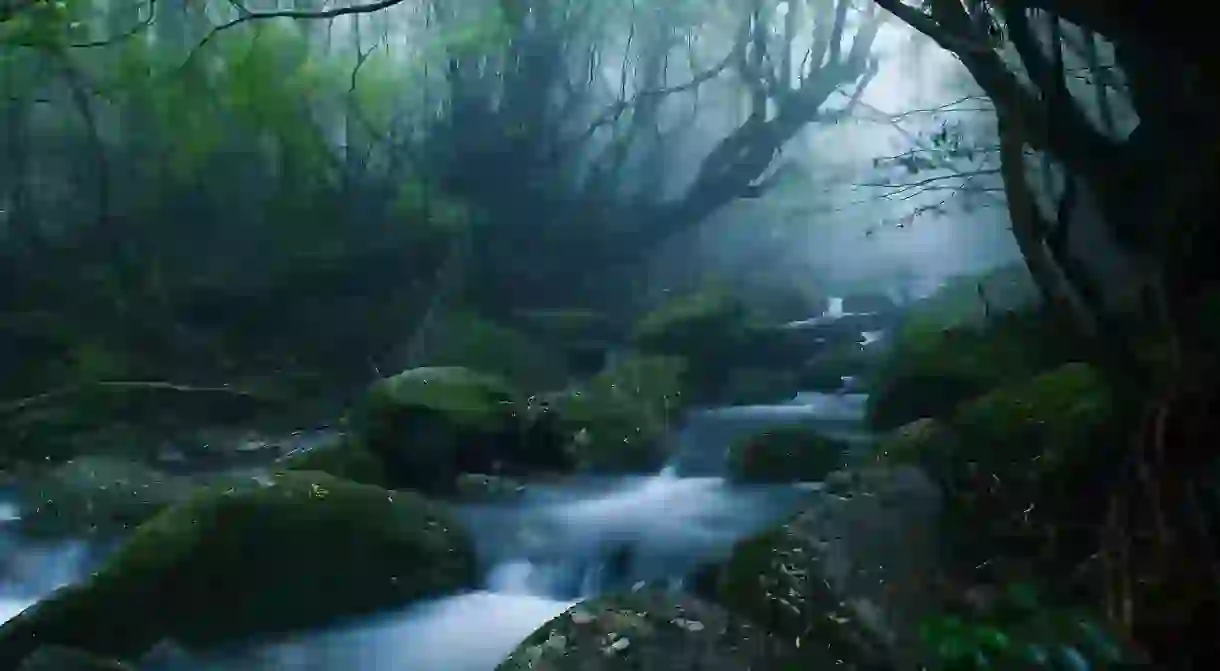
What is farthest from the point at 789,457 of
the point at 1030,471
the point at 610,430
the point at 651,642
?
the point at 651,642

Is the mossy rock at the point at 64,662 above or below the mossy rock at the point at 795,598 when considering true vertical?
below

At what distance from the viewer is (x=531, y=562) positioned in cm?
630

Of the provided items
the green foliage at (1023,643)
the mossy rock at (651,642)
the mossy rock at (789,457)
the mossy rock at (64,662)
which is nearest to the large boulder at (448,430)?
the mossy rock at (789,457)

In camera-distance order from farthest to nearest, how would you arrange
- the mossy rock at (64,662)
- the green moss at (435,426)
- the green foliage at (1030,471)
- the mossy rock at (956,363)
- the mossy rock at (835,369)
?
the mossy rock at (835,369)
the green moss at (435,426)
the mossy rock at (956,363)
the mossy rock at (64,662)
the green foliage at (1030,471)

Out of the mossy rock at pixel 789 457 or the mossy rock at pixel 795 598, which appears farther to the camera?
the mossy rock at pixel 789 457

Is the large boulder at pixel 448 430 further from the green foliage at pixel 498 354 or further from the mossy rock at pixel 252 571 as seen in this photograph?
the green foliage at pixel 498 354

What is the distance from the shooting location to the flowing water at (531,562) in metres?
4.88

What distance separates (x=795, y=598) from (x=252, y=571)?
298 centimetres

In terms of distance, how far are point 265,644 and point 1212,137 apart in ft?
15.0

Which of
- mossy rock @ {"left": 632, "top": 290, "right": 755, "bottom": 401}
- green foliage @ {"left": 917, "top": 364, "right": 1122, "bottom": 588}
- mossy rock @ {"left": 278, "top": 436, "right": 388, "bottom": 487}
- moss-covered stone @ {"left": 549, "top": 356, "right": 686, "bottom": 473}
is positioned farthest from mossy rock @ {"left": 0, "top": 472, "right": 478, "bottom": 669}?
mossy rock @ {"left": 632, "top": 290, "right": 755, "bottom": 401}

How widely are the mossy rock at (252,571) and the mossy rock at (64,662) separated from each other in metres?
0.33

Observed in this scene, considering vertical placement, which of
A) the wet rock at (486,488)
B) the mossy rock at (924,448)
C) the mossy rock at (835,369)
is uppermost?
the mossy rock at (924,448)

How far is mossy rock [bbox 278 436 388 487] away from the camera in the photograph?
7.42 meters

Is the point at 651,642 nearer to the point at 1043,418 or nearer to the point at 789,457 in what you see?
the point at 1043,418
